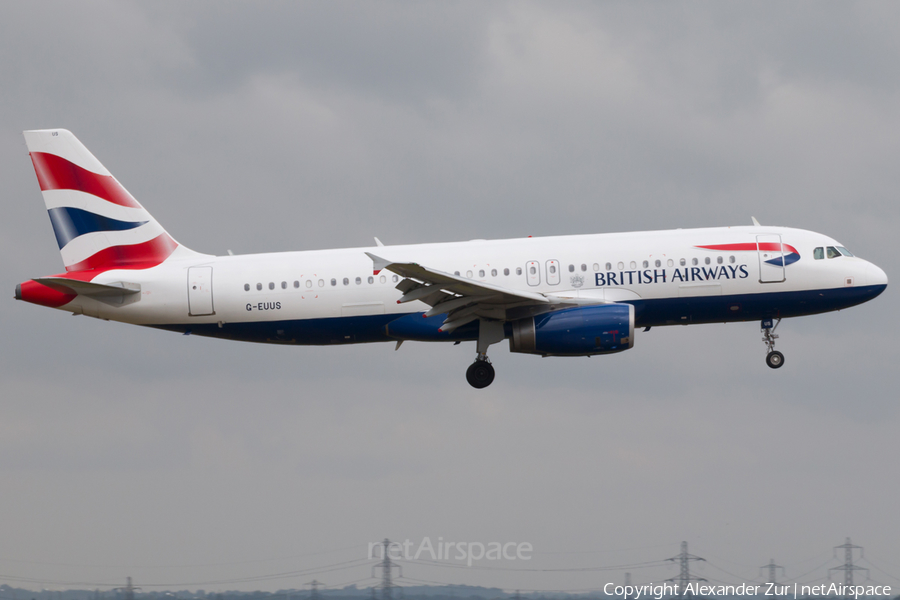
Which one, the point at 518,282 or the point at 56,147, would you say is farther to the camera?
the point at 56,147

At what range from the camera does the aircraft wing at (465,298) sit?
103 feet

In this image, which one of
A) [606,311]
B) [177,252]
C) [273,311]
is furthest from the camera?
[177,252]

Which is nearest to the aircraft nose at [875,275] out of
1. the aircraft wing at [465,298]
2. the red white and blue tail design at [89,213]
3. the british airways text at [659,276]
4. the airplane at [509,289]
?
the airplane at [509,289]

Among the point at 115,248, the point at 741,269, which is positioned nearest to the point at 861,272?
the point at 741,269

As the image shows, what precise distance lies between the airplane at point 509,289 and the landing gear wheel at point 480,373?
0.17ft

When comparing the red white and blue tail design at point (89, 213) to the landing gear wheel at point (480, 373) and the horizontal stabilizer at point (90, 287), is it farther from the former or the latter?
the landing gear wheel at point (480, 373)

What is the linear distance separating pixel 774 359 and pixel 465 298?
1210 cm

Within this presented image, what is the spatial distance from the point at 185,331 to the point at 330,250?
604 centimetres

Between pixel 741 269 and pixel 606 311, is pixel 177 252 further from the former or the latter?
pixel 741 269

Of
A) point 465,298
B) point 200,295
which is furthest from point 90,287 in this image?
point 465,298

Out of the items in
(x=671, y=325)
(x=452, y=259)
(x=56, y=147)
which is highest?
(x=56, y=147)

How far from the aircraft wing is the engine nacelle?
460 mm

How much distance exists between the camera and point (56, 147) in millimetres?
38531

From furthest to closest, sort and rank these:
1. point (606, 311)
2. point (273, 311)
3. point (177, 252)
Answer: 1. point (177, 252)
2. point (273, 311)
3. point (606, 311)
